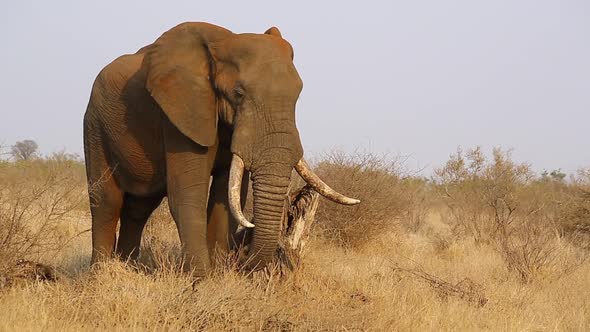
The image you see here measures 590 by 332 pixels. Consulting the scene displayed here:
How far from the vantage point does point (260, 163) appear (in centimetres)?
586

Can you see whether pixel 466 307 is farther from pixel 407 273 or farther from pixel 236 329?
pixel 236 329

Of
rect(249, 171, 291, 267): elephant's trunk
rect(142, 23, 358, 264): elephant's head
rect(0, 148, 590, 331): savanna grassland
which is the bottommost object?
rect(0, 148, 590, 331): savanna grassland

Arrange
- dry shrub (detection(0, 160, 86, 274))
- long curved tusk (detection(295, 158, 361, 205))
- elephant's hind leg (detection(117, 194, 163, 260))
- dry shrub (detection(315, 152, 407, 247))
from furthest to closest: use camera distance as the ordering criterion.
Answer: dry shrub (detection(315, 152, 407, 247)) → elephant's hind leg (detection(117, 194, 163, 260)) → long curved tusk (detection(295, 158, 361, 205)) → dry shrub (detection(0, 160, 86, 274))

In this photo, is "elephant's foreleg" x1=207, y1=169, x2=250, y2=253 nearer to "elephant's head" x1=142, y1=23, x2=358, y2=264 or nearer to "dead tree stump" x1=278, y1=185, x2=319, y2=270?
"dead tree stump" x1=278, y1=185, x2=319, y2=270

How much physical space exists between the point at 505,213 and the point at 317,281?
29.1ft

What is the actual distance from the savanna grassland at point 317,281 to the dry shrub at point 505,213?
48 millimetres

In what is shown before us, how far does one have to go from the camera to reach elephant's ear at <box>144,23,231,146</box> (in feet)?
20.4

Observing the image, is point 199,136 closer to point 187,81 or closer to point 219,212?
point 187,81

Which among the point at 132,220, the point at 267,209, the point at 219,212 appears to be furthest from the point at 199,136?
the point at 132,220

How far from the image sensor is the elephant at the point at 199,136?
5867 mm

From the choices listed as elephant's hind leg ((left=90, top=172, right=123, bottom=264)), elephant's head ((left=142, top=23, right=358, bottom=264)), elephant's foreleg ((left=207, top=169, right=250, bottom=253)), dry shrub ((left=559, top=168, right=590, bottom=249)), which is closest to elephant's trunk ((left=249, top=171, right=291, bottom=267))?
elephant's head ((left=142, top=23, right=358, bottom=264))

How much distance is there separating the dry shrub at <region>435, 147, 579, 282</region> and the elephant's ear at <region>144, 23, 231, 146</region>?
4.61m

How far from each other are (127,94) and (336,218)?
5191 millimetres

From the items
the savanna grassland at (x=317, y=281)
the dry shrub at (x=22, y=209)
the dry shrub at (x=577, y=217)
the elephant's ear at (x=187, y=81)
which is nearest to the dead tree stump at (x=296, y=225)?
the savanna grassland at (x=317, y=281)
